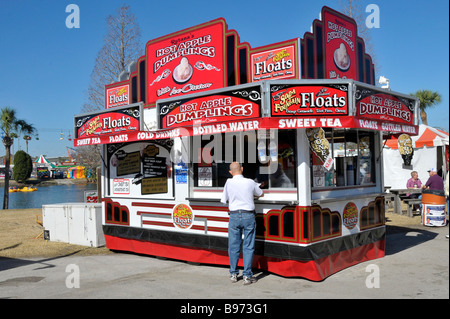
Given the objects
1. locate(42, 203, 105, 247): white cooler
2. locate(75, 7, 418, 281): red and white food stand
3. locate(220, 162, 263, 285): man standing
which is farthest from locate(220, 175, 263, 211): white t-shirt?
locate(42, 203, 105, 247): white cooler

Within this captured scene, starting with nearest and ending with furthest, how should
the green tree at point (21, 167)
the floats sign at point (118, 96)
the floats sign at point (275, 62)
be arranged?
the floats sign at point (275, 62) < the floats sign at point (118, 96) < the green tree at point (21, 167)

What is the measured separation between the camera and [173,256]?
8.11 meters

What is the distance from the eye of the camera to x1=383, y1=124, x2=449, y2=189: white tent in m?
16.9

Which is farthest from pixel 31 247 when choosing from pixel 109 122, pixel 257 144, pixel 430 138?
pixel 430 138

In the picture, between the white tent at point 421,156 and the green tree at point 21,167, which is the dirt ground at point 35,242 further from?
the green tree at point 21,167

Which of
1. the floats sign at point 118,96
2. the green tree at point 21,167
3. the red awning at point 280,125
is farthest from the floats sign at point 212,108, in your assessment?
the green tree at point 21,167

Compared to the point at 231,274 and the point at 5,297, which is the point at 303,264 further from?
the point at 5,297

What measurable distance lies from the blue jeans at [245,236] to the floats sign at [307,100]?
1.59 meters

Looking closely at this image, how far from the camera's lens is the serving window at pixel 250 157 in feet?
21.8

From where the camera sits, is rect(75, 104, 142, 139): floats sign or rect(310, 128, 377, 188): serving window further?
rect(75, 104, 142, 139): floats sign

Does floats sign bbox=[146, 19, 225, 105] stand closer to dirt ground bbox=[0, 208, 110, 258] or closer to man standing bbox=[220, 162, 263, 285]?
man standing bbox=[220, 162, 263, 285]

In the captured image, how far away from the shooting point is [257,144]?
7016mm
